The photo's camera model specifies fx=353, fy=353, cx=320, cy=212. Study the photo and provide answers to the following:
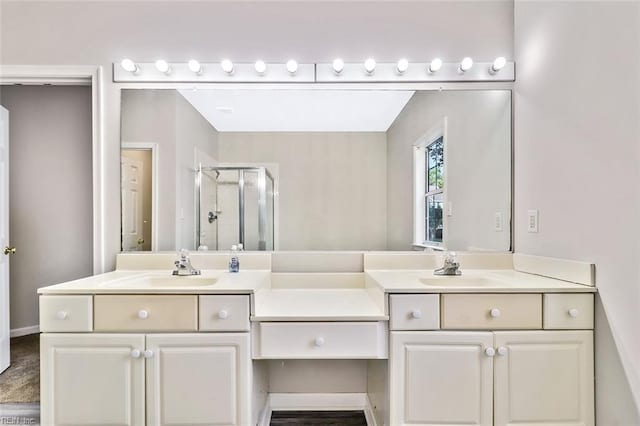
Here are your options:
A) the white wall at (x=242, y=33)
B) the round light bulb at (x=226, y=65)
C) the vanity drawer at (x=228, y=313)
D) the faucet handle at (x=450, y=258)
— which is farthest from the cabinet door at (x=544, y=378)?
the round light bulb at (x=226, y=65)

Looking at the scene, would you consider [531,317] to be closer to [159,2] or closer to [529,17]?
[529,17]

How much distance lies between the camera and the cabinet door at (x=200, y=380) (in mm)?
1437

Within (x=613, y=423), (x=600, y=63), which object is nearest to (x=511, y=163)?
(x=600, y=63)

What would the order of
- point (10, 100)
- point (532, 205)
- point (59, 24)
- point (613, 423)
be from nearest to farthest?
point (613, 423) → point (532, 205) → point (59, 24) → point (10, 100)

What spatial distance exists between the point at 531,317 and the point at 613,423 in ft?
1.55

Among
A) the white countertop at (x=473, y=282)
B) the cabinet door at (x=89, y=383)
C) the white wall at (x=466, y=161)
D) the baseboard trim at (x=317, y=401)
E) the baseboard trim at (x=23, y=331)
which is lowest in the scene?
the baseboard trim at (x=317, y=401)

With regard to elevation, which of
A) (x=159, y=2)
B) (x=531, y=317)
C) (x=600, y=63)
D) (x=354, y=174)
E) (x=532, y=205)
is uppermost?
(x=159, y=2)

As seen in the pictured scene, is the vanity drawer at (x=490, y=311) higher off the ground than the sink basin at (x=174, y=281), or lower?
lower

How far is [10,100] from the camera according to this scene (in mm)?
2918

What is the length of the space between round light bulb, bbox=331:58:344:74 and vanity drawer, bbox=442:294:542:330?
133cm

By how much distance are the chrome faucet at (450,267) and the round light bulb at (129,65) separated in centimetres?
200

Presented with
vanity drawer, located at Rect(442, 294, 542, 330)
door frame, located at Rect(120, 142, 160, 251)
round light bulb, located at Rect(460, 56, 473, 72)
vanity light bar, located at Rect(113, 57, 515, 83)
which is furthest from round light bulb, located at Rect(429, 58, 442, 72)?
door frame, located at Rect(120, 142, 160, 251)

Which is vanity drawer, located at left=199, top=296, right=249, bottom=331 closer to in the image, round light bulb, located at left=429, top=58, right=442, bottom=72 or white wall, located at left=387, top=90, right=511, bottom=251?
white wall, located at left=387, top=90, right=511, bottom=251

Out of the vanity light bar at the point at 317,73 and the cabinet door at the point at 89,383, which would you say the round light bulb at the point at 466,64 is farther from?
the cabinet door at the point at 89,383
